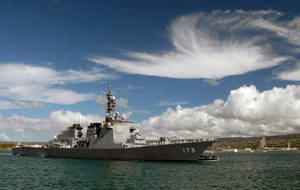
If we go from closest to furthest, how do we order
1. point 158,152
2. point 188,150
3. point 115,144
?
point 188,150 → point 158,152 → point 115,144

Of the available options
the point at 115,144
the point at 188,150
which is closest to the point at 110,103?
the point at 115,144

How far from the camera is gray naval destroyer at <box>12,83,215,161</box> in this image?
4550cm

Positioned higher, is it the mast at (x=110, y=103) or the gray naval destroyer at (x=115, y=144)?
the mast at (x=110, y=103)

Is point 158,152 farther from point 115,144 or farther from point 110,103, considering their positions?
point 110,103

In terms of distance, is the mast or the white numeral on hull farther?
the mast

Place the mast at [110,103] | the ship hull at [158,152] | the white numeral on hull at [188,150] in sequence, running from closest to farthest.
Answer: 1. the ship hull at [158,152]
2. the white numeral on hull at [188,150]
3. the mast at [110,103]

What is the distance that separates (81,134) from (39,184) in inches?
1594

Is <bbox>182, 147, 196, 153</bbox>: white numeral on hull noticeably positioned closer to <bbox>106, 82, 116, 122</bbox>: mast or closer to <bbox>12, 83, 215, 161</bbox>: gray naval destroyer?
<bbox>12, 83, 215, 161</bbox>: gray naval destroyer

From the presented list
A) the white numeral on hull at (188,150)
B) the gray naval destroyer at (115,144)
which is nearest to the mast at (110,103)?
the gray naval destroyer at (115,144)

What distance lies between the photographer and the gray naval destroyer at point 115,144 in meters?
45.5

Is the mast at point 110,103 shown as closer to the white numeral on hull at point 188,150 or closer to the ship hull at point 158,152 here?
the ship hull at point 158,152

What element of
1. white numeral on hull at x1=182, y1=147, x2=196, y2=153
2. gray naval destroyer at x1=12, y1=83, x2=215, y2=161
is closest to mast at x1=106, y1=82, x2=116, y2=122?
gray naval destroyer at x1=12, y1=83, x2=215, y2=161

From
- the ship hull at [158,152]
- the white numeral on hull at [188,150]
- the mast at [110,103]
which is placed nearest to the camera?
the ship hull at [158,152]

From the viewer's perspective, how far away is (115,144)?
52.2 metres
